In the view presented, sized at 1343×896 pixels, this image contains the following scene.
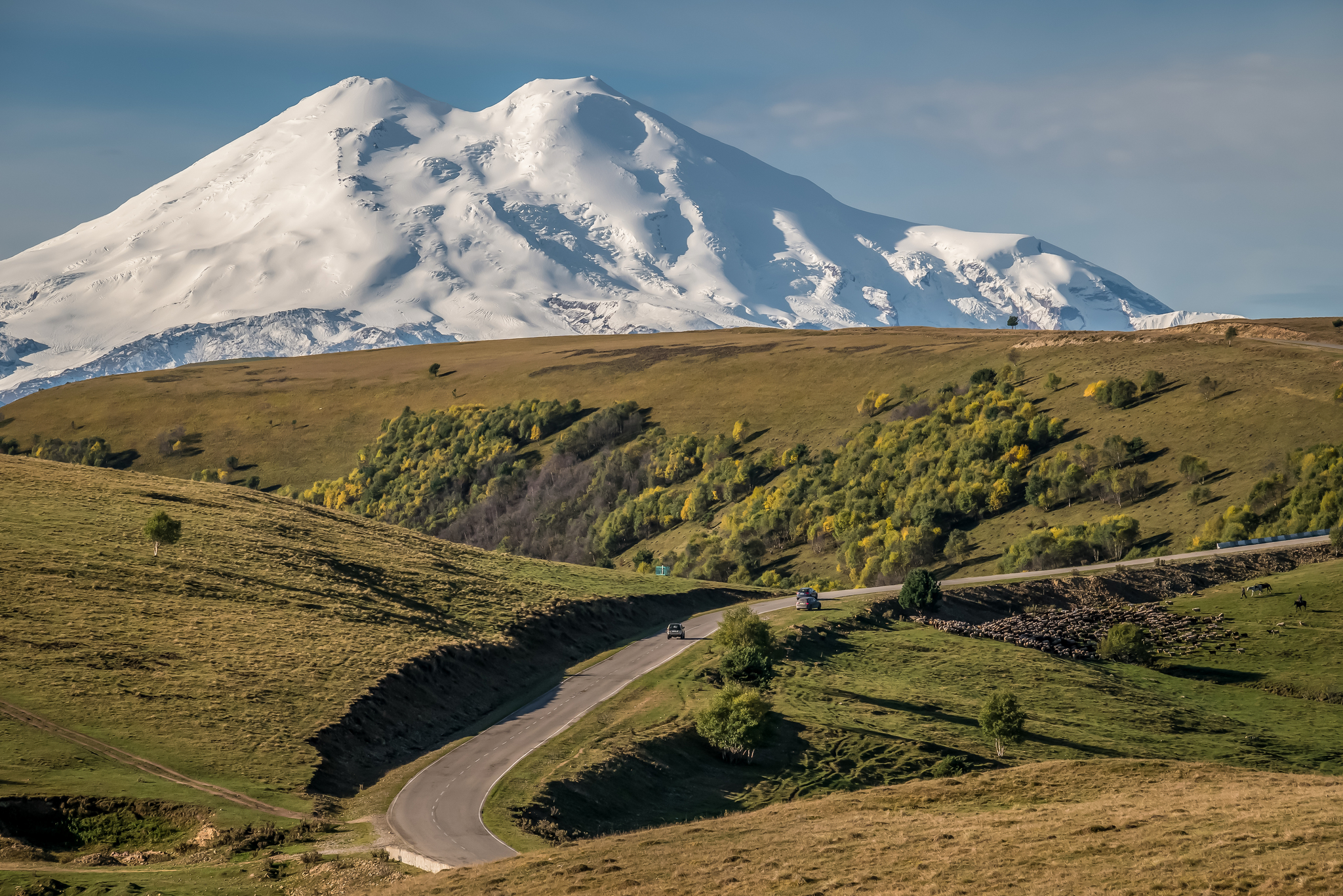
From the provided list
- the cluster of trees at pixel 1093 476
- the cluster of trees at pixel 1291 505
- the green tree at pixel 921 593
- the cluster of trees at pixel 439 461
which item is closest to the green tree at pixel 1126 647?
the green tree at pixel 921 593

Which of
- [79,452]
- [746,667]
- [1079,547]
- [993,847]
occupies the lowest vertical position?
[993,847]

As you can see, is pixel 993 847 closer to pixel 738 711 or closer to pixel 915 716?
pixel 738 711

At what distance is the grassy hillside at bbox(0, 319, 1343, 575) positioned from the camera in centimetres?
9250

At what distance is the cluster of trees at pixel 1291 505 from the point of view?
80750 millimetres

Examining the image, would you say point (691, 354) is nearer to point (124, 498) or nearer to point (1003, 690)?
point (124, 498)

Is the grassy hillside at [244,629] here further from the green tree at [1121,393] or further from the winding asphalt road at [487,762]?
the green tree at [1121,393]

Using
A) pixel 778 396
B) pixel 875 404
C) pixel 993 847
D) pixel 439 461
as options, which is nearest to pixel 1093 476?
pixel 875 404

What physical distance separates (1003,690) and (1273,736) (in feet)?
39.9

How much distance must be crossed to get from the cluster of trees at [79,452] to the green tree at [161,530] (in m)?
105

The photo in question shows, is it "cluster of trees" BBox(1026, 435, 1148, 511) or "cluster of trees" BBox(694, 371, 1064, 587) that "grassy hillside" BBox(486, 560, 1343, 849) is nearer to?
"cluster of trees" BBox(1026, 435, 1148, 511)

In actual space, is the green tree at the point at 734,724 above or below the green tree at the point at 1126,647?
above

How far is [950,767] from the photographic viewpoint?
43.6 metres

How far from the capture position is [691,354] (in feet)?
542

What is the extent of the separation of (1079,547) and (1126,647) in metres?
24.2
